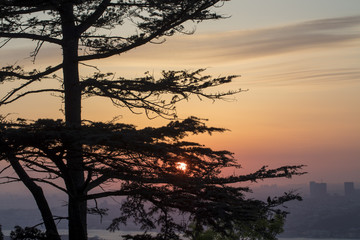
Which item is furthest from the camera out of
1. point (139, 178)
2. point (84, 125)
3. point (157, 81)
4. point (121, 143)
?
point (157, 81)

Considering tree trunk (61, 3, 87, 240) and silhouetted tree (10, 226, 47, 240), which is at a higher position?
tree trunk (61, 3, 87, 240)

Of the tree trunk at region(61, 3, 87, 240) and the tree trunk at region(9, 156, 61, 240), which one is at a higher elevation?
the tree trunk at region(61, 3, 87, 240)

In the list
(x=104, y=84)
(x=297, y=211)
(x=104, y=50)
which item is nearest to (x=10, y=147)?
(x=104, y=84)

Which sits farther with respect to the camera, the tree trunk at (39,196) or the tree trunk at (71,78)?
the tree trunk at (71,78)

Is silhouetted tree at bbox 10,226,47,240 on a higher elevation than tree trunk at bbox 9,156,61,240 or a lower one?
lower

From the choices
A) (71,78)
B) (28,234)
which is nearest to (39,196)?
(28,234)

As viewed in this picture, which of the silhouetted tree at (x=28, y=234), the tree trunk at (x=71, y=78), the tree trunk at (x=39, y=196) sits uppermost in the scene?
the tree trunk at (x=71, y=78)

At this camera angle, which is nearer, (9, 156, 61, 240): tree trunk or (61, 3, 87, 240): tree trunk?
(9, 156, 61, 240): tree trunk

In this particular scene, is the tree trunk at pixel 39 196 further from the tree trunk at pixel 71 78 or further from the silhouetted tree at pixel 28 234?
the silhouetted tree at pixel 28 234

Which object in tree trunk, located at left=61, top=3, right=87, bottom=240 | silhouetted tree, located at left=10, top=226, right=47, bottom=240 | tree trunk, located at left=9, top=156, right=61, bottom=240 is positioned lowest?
silhouetted tree, located at left=10, top=226, right=47, bottom=240

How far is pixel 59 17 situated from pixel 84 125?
21.7ft

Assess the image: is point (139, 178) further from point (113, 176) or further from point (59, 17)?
point (59, 17)

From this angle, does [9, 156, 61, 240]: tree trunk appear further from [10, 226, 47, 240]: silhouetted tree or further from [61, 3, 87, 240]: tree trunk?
[10, 226, 47, 240]: silhouetted tree

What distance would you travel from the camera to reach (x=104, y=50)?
16.5 m
